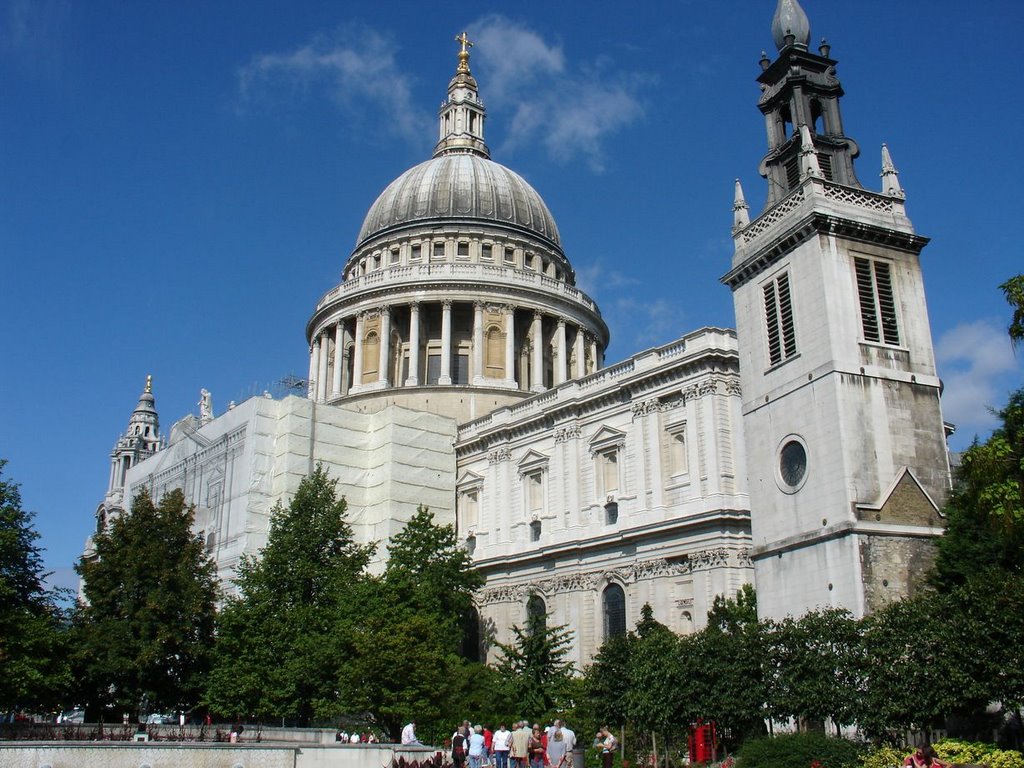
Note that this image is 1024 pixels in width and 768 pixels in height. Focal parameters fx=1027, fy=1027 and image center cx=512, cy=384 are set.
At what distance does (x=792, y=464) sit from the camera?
30156mm

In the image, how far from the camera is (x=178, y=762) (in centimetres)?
2481

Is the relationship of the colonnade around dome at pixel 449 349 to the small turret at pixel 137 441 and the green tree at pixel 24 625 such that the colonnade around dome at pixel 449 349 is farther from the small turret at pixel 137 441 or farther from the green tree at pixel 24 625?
the small turret at pixel 137 441

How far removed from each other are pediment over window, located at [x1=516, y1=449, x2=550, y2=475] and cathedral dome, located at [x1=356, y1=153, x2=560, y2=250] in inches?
1061

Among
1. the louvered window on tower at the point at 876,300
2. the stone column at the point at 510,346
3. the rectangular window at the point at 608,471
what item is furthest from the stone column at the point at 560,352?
the louvered window on tower at the point at 876,300

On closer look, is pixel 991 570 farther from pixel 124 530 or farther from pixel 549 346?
pixel 549 346

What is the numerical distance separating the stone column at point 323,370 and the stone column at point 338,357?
0.96 metres

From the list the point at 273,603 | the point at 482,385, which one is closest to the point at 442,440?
the point at 482,385

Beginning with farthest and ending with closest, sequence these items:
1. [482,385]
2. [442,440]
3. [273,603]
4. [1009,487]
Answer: [482,385]
[442,440]
[273,603]
[1009,487]

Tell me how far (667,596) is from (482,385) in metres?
25.1

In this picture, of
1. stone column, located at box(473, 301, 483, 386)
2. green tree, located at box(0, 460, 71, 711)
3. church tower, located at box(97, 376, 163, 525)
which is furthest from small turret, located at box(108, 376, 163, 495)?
green tree, located at box(0, 460, 71, 711)

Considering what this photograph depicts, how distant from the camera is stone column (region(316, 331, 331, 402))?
71312 mm

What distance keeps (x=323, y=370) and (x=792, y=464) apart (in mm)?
47743

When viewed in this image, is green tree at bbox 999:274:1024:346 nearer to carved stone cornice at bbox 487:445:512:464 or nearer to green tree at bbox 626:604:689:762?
green tree at bbox 626:604:689:762

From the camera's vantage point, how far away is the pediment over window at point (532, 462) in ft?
168
